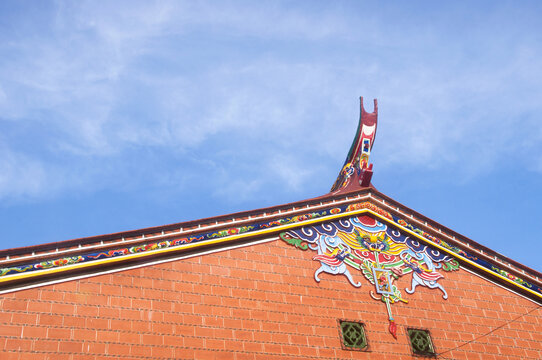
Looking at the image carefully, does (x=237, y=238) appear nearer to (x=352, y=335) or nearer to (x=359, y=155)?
(x=352, y=335)

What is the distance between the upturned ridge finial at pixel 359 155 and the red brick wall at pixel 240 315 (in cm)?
210

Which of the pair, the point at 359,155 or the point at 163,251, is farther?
the point at 359,155

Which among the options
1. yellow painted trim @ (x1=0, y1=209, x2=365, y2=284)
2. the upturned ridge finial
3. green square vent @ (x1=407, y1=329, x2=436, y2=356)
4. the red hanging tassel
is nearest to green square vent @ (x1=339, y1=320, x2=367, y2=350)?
A: the red hanging tassel

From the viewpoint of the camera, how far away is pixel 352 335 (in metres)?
8.14

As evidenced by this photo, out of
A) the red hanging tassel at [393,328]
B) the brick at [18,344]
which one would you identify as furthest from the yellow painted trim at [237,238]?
the red hanging tassel at [393,328]

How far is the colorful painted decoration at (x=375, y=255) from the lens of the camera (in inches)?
347

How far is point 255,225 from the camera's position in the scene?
8.80 m

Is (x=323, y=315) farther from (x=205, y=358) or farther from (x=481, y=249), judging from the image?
(x=481, y=249)

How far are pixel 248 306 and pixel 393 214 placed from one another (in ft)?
10.8

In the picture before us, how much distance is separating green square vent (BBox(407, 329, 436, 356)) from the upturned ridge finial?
2.69m

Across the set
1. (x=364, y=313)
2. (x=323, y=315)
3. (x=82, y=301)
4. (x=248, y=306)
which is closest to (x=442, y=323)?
(x=364, y=313)

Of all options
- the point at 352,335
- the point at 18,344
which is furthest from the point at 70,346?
the point at 352,335

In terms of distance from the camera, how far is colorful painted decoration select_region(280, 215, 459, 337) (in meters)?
8.81

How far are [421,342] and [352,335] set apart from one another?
1089 mm
